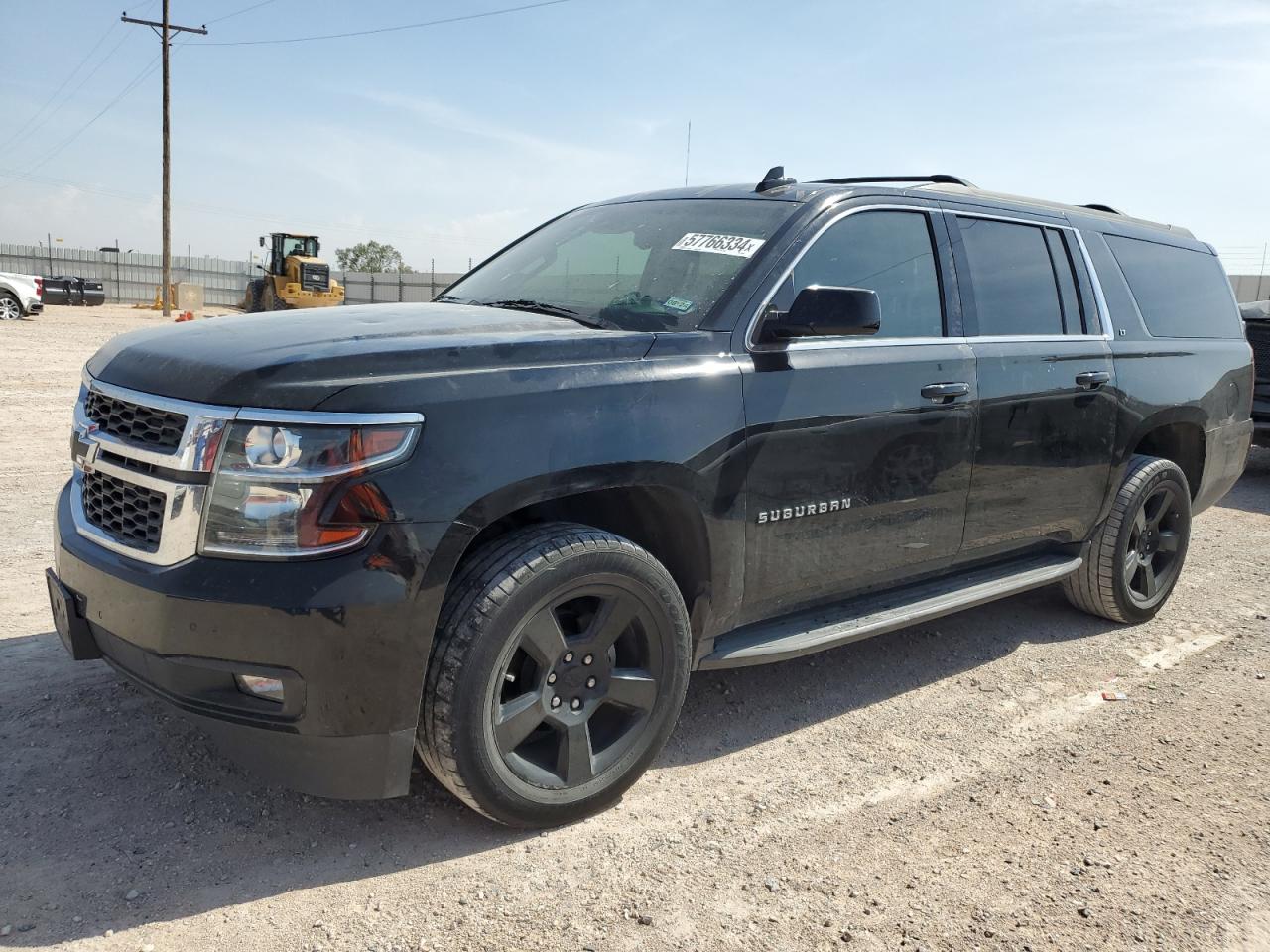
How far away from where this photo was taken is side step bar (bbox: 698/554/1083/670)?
134 inches

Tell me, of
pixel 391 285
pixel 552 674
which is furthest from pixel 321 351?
pixel 391 285

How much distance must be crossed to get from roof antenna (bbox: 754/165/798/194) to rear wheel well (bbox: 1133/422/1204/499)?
2427mm

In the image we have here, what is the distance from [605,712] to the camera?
10.4ft

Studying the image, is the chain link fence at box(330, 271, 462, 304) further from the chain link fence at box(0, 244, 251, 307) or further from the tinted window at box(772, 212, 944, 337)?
the tinted window at box(772, 212, 944, 337)

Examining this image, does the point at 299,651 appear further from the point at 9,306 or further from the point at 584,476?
the point at 9,306

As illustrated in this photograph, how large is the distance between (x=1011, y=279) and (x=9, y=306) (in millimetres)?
25880

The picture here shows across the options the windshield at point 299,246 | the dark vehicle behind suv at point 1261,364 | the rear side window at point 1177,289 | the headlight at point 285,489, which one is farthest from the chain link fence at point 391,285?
the headlight at point 285,489

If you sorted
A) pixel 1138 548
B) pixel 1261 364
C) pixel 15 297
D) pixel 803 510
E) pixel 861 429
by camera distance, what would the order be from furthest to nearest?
pixel 15 297 < pixel 1261 364 < pixel 1138 548 < pixel 861 429 < pixel 803 510

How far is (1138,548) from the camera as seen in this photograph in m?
5.11

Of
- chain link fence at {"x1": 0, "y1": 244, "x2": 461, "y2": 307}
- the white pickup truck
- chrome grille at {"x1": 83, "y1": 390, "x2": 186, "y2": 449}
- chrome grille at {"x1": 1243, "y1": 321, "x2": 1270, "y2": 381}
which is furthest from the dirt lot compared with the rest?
chain link fence at {"x1": 0, "y1": 244, "x2": 461, "y2": 307}

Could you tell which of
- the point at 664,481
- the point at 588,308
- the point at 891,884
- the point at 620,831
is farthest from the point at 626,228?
the point at 891,884

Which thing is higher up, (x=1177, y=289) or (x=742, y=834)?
(x=1177, y=289)

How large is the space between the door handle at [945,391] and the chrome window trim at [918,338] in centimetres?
18

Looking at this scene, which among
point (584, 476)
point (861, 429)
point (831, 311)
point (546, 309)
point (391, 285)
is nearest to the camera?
point (584, 476)
